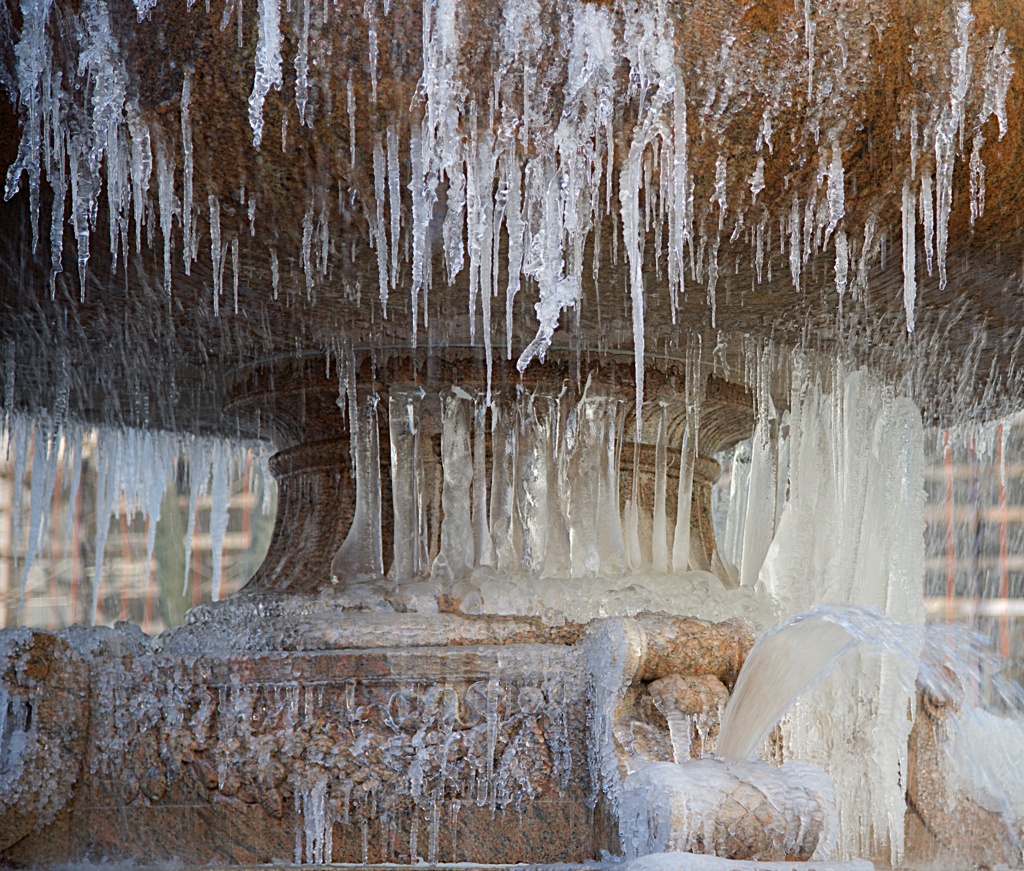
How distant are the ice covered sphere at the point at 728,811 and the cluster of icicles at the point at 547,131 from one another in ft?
4.58

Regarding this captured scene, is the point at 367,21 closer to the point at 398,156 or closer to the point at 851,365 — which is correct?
the point at 398,156

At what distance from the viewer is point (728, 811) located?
4305 mm

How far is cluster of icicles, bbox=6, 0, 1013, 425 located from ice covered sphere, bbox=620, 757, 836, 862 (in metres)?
1.39

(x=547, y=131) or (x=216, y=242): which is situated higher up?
(x=547, y=131)

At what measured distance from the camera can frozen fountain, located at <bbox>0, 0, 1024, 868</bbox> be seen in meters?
4.24

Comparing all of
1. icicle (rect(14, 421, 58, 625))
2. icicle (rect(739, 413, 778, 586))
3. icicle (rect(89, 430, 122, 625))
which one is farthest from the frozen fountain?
icicle (rect(89, 430, 122, 625))

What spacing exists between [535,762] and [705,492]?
7.37ft

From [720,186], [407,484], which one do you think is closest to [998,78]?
[720,186]

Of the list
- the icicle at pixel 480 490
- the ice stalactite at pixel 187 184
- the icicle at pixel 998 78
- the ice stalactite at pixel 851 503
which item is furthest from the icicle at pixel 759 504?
the ice stalactite at pixel 187 184

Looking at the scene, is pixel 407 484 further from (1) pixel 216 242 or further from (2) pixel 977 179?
(2) pixel 977 179

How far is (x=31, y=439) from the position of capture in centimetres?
832

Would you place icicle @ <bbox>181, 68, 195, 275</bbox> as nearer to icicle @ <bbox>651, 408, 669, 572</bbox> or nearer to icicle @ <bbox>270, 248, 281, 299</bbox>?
icicle @ <bbox>270, 248, 281, 299</bbox>

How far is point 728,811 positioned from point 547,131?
2112 mm

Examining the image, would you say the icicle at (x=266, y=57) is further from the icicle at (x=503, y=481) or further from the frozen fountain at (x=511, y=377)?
the icicle at (x=503, y=481)
